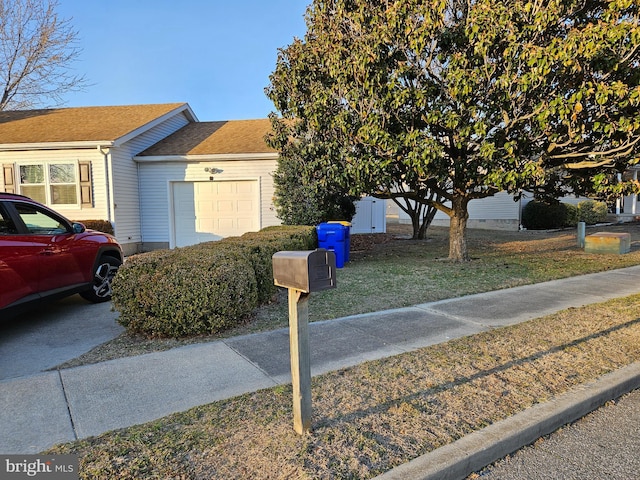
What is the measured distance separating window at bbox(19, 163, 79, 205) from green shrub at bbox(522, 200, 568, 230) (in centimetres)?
1902

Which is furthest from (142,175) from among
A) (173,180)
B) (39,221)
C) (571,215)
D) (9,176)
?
(571,215)

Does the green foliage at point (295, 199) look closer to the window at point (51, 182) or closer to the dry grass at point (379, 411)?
the window at point (51, 182)

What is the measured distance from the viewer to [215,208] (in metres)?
13.0

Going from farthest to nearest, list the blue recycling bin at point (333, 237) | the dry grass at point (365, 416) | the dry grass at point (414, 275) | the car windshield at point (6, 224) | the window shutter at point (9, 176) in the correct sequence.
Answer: the window shutter at point (9, 176)
the blue recycling bin at point (333, 237)
the dry grass at point (414, 275)
the car windshield at point (6, 224)
the dry grass at point (365, 416)

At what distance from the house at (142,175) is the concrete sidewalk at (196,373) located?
8126 millimetres

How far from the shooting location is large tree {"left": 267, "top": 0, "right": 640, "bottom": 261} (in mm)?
Answer: 6469

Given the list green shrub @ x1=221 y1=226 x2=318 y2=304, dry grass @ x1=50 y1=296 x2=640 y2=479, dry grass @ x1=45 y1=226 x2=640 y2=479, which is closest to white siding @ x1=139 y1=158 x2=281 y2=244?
green shrub @ x1=221 y1=226 x2=318 y2=304

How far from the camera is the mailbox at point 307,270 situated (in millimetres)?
2430

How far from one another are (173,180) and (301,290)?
38.2 ft

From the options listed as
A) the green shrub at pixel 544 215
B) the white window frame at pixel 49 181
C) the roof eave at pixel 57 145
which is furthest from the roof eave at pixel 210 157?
the green shrub at pixel 544 215

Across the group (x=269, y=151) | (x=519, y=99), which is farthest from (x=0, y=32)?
(x=519, y=99)

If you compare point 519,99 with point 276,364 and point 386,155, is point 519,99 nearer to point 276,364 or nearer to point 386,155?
point 386,155

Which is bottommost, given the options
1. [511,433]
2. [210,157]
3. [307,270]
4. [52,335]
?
[511,433]

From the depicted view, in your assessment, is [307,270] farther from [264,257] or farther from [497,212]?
[497,212]
